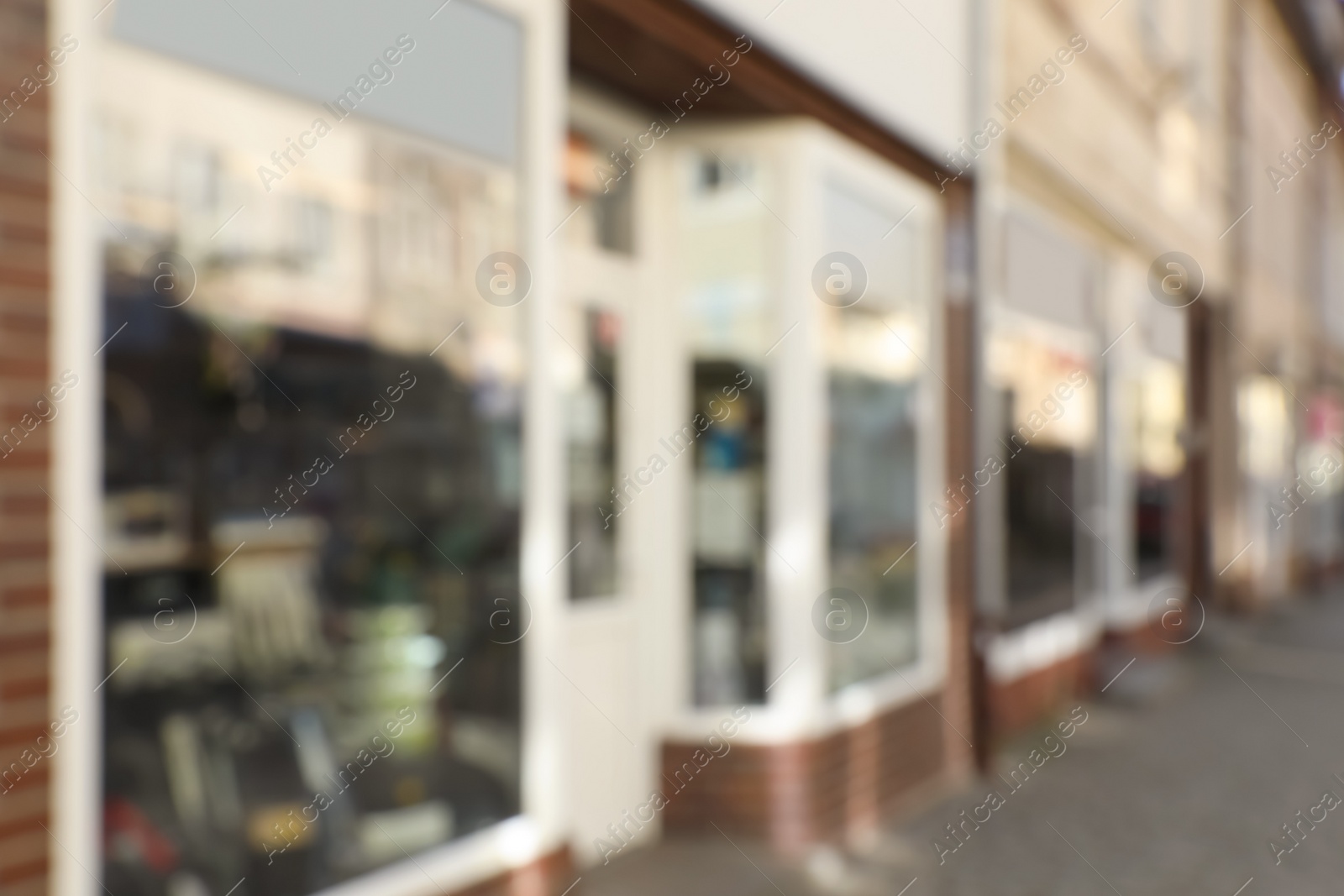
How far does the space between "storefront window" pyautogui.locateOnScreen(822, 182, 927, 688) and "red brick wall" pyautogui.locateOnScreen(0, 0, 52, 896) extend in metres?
3.45

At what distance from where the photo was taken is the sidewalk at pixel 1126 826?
4.38 metres

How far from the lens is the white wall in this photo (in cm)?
448

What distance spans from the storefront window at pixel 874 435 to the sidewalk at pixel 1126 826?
87 centimetres

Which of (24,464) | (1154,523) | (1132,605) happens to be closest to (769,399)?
(24,464)

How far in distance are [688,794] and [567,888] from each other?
0.89 meters

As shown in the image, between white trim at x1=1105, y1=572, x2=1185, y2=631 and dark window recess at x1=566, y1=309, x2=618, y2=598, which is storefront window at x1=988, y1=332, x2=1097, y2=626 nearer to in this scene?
white trim at x1=1105, y1=572, x2=1185, y2=631

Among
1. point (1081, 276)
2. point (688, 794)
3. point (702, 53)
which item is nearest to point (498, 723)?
point (688, 794)

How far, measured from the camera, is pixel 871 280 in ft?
18.1

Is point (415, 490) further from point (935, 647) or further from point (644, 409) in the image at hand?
point (935, 647)

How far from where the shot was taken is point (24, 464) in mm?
2217

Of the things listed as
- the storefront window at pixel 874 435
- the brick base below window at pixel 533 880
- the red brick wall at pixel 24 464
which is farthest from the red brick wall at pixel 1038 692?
the red brick wall at pixel 24 464

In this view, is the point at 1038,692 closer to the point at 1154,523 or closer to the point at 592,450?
the point at 1154,523

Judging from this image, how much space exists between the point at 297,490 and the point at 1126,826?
154 inches

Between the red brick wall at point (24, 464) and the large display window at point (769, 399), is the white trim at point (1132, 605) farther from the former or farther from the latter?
the red brick wall at point (24, 464)
